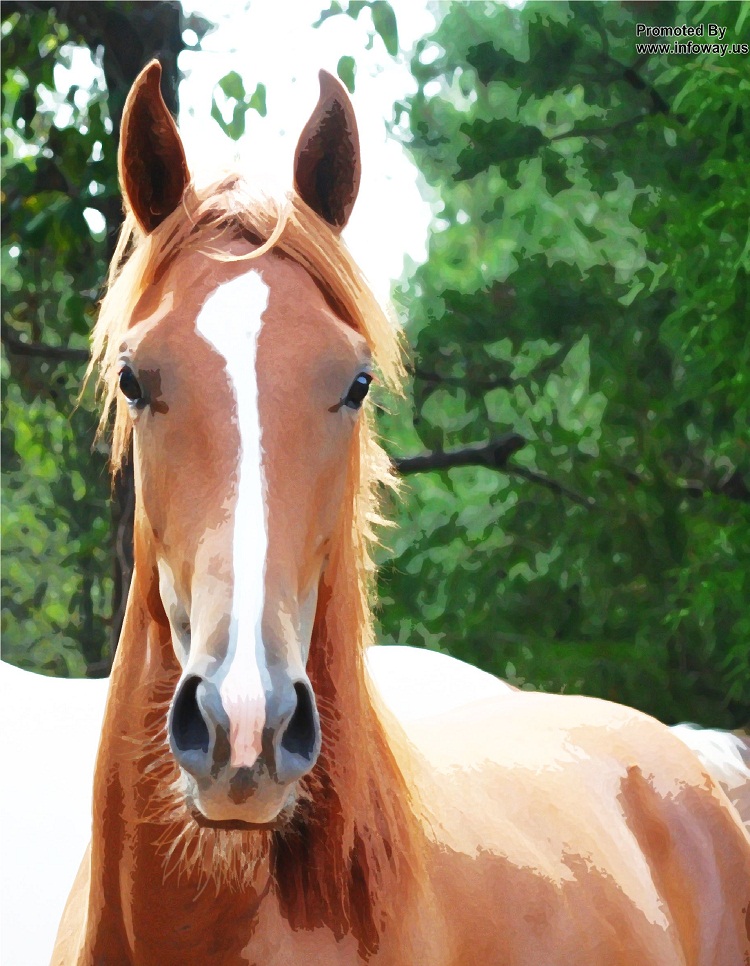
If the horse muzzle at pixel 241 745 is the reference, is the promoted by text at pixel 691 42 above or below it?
above

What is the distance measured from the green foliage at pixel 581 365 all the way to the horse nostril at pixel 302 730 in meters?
2.85

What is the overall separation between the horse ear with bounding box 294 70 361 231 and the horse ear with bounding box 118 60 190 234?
0.43ft

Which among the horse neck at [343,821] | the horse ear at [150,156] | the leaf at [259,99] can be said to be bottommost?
the horse neck at [343,821]

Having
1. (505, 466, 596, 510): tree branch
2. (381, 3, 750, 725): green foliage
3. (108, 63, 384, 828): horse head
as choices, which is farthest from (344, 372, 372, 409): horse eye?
(505, 466, 596, 510): tree branch

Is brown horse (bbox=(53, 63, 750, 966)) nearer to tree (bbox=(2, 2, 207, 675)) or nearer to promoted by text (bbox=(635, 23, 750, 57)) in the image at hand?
tree (bbox=(2, 2, 207, 675))

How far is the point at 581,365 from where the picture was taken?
3893mm

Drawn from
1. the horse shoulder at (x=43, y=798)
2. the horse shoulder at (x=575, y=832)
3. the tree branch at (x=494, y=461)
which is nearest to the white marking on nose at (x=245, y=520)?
the horse shoulder at (x=575, y=832)

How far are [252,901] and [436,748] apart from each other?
1.67 ft

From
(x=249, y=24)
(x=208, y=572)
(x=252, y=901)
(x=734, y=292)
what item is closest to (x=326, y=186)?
(x=208, y=572)

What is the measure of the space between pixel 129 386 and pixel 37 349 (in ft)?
7.74

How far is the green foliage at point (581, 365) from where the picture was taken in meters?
3.41

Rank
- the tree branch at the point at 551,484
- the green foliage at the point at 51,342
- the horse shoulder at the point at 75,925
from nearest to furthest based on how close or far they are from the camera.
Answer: the horse shoulder at the point at 75,925
the green foliage at the point at 51,342
the tree branch at the point at 551,484

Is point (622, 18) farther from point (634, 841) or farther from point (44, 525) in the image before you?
point (634, 841)

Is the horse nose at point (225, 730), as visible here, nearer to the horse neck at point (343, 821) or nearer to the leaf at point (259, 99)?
the horse neck at point (343, 821)
